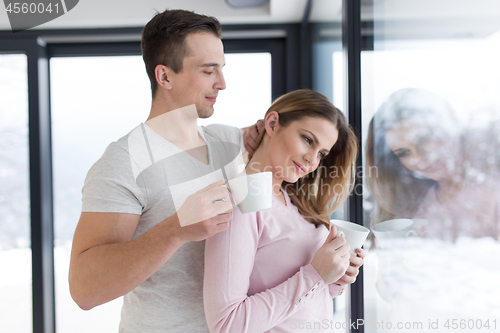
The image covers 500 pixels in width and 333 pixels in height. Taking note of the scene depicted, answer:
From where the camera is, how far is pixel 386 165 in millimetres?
825

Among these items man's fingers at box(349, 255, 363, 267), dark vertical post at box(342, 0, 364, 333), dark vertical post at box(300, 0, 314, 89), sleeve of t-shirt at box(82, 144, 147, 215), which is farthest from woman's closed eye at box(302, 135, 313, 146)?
dark vertical post at box(300, 0, 314, 89)

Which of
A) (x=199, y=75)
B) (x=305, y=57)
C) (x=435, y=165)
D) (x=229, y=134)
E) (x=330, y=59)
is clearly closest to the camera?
(x=435, y=165)

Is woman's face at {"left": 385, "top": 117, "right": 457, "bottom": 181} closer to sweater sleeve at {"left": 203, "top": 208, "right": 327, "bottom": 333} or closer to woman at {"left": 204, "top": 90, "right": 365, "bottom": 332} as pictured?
woman at {"left": 204, "top": 90, "right": 365, "bottom": 332}

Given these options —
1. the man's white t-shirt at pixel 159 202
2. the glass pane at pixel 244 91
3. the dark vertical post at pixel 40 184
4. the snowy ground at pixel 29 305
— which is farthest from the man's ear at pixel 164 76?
the snowy ground at pixel 29 305

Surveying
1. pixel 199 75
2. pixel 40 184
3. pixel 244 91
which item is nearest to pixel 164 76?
pixel 199 75

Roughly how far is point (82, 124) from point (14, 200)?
0.64m

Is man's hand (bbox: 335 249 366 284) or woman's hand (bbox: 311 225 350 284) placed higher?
woman's hand (bbox: 311 225 350 284)

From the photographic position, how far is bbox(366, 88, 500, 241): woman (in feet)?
1.62

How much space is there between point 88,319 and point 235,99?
1733mm

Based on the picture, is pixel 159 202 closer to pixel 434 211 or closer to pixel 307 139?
pixel 307 139

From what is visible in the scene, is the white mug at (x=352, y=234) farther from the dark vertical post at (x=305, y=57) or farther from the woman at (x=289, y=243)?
the dark vertical post at (x=305, y=57)

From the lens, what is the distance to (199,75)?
3.06ft

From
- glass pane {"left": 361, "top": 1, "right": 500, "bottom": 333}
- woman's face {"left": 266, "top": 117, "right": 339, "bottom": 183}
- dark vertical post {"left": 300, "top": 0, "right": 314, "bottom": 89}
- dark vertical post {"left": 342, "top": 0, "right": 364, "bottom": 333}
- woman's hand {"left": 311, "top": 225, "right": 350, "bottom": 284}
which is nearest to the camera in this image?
glass pane {"left": 361, "top": 1, "right": 500, "bottom": 333}

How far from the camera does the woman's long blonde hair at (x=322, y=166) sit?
0.94 metres
